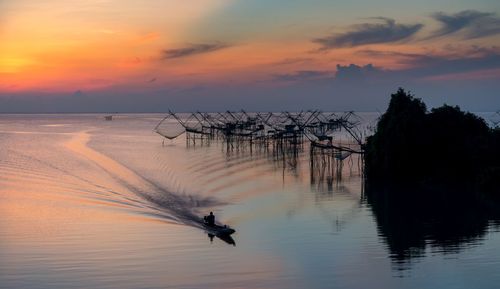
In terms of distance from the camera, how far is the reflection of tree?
17859 mm

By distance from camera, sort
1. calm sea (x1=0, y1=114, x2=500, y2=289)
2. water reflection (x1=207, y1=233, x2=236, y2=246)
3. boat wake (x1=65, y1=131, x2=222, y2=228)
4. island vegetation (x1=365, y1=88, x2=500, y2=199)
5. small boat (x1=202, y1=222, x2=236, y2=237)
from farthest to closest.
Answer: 1. island vegetation (x1=365, y1=88, x2=500, y2=199)
2. boat wake (x1=65, y1=131, x2=222, y2=228)
3. small boat (x1=202, y1=222, x2=236, y2=237)
4. water reflection (x1=207, y1=233, x2=236, y2=246)
5. calm sea (x1=0, y1=114, x2=500, y2=289)

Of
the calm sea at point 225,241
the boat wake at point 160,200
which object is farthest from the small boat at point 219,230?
the boat wake at point 160,200

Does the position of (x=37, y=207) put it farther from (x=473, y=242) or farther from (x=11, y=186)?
(x=473, y=242)

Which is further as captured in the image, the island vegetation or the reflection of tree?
the island vegetation

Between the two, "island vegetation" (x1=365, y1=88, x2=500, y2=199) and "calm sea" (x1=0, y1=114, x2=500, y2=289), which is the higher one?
"island vegetation" (x1=365, y1=88, x2=500, y2=199)

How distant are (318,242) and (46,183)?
1886 centimetres

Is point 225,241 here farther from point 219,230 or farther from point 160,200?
point 160,200

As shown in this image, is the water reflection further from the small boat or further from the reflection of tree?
the reflection of tree

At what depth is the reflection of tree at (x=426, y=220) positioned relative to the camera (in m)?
17.9

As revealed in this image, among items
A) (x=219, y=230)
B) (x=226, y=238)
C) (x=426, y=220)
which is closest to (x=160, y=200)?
(x=219, y=230)

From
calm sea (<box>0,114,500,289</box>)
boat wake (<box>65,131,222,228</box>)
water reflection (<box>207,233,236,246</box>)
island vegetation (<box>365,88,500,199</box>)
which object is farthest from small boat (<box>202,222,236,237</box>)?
island vegetation (<box>365,88,500,199</box>)

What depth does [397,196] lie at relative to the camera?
2708 centimetres

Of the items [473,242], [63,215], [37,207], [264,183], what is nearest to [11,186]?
[37,207]

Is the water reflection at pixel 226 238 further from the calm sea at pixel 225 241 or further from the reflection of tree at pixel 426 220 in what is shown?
the reflection of tree at pixel 426 220
